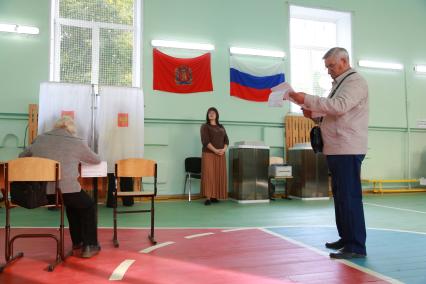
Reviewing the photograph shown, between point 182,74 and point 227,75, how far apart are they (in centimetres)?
92

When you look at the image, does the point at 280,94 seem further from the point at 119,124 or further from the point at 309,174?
the point at 309,174

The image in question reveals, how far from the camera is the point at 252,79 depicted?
738 centimetres

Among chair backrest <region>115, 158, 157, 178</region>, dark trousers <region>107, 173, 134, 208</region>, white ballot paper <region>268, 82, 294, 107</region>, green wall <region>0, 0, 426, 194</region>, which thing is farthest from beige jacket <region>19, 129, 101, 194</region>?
green wall <region>0, 0, 426, 194</region>

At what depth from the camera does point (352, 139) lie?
280cm

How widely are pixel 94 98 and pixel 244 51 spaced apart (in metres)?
3.15

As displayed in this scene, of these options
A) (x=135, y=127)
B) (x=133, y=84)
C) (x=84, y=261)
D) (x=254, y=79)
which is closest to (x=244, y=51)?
(x=254, y=79)

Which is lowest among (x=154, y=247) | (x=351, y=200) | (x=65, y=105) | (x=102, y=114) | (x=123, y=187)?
(x=154, y=247)

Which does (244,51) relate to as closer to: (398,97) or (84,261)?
(398,97)

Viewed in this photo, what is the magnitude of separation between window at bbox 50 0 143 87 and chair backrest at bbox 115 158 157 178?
3.58 metres

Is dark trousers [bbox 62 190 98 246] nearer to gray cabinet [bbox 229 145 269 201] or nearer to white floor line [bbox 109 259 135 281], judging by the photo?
white floor line [bbox 109 259 135 281]

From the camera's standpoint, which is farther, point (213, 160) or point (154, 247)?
point (213, 160)

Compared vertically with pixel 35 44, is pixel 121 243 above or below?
below

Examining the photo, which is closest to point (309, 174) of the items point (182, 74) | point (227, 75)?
point (227, 75)

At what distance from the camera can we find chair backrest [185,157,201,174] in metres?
6.64
